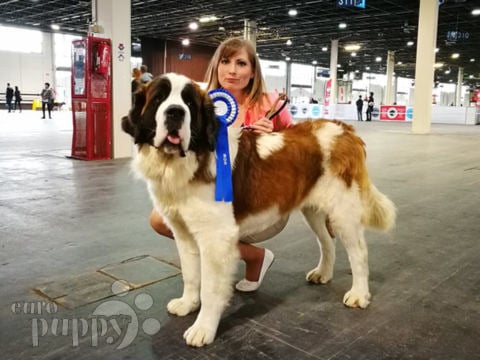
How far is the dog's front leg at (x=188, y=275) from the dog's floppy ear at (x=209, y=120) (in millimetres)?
567

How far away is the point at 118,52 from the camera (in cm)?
841

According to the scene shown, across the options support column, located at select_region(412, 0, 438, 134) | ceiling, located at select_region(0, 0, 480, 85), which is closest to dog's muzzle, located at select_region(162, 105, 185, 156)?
ceiling, located at select_region(0, 0, 480, 85)

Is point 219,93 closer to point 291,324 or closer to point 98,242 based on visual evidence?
point 291,324

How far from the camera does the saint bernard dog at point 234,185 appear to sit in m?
1.91

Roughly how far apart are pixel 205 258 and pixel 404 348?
104 centimetres

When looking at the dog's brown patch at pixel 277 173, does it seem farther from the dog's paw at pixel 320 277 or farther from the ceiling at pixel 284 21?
the ceiling at pixel 284 21

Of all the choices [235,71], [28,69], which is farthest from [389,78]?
[235,71]

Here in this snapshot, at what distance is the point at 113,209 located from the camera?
4.70 meters

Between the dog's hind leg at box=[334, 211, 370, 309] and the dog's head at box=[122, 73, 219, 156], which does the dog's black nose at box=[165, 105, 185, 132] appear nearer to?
the dog's head at box=[122, 73, 219, 156]

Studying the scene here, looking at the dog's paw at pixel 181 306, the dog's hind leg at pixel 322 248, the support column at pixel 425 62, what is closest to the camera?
the dog's paw at pixel 181 306

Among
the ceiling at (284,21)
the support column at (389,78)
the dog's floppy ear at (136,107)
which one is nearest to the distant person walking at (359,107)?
the ceiling at (284,21)

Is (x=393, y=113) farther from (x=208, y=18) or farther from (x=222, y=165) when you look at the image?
Answer: (x=222, y=165)

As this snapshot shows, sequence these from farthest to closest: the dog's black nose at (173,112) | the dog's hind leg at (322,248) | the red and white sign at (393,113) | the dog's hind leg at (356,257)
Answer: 1. the red and white sign at (393,113)
2. the dog's hind leg at (322,248)
3. the dog's hind leg at (356,257)
4. the dog's black nose at (173,112)

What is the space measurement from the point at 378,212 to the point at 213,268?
1151 mm
